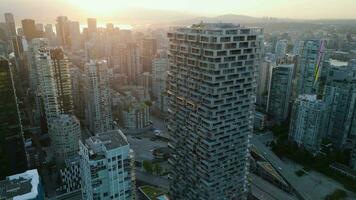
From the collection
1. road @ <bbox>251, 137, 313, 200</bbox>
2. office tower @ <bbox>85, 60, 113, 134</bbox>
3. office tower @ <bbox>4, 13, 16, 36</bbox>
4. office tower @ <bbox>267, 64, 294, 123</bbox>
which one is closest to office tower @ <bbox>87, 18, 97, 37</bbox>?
office tower @ <bbox>4, 13, 16, 36</bbox>

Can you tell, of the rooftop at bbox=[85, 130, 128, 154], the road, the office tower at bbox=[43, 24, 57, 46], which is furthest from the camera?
the office tower at bbox=[43, 24, 57, 46]

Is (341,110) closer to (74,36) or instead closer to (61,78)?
(61,78)

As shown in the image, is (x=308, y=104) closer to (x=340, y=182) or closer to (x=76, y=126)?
(x=340, y=182)

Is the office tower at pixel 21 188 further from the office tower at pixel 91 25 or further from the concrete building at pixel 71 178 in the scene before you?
the office tower at pixel 91 25

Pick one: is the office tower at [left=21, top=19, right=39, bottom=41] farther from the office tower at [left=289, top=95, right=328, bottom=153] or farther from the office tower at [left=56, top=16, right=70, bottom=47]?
the office tower at [left=289, top=95, right=328, bottom=153]

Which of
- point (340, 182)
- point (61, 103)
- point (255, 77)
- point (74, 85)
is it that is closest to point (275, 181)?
point (340, 182)

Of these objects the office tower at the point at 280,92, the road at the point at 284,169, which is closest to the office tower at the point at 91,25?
the office tower at the point at 280,92
